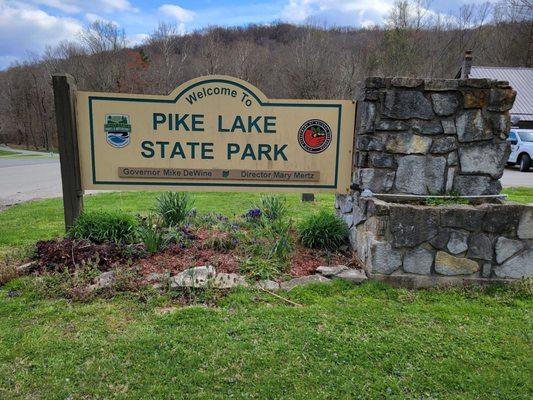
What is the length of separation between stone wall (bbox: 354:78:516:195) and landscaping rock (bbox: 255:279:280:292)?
4.57 ft

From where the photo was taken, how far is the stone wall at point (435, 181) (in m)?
3.57

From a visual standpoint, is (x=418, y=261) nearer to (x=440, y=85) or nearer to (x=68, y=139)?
(x=440, y=85)

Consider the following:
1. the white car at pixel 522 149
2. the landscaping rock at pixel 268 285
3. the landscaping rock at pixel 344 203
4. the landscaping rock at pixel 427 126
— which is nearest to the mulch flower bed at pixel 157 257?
the landscaping rock at pixel 268 285

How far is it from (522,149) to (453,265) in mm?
15284

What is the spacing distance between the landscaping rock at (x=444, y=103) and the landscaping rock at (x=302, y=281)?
6.48ft

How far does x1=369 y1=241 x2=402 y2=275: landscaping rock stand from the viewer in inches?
143

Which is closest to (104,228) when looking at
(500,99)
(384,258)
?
(384,258)

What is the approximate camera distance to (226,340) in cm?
277

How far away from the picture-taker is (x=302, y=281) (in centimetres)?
372

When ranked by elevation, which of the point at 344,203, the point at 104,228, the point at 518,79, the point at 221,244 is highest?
the point at 518,79

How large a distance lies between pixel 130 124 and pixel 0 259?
6.45 ft

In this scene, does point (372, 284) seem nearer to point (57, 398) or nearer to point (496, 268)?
point (496, 268)

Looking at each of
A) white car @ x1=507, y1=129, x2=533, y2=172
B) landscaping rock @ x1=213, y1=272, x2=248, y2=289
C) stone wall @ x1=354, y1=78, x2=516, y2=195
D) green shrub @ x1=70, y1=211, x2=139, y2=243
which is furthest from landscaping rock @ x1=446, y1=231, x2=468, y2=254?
white car @ x1=507, y1=129, x2=533, y2=172

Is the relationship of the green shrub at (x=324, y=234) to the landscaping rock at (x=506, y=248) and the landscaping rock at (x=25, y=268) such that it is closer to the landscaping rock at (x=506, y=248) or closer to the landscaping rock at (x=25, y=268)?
the landscaping rock at (x=506, y=248)
